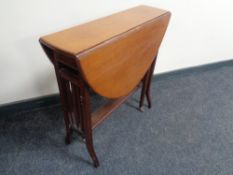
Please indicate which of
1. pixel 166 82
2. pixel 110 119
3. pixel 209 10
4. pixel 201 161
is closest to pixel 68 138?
pixel 110 119

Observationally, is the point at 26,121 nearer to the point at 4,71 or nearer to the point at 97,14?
the point at 4,71

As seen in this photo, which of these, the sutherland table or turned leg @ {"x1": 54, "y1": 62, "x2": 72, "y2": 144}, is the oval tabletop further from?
turned leg @ {"x1": 54, "y1": 62, "x2": 72, "y2": 144}

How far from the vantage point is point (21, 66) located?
151 cm

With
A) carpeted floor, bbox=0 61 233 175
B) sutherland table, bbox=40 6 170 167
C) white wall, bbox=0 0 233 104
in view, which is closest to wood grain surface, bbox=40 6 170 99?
sutherland table, bbox=40 6 170 167

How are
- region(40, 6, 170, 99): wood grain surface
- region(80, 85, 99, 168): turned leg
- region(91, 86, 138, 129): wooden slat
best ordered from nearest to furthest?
1. region(40, 6, 170, 99): wood grain surface
2. region(80, 85, 99, 168): turned leg
3. region(91, 86, 138, 129): wooden slat

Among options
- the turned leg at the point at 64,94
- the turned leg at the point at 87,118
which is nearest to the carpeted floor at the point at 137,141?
the turned leg at the point at 87,118

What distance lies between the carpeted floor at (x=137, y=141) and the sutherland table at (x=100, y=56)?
16 cm

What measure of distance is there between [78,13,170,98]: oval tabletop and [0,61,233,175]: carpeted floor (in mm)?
477

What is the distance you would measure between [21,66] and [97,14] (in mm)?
684

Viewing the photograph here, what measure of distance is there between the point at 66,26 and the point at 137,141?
996 mm

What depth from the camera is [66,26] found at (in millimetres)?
1461

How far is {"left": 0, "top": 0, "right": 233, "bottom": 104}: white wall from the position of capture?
52.9 inches

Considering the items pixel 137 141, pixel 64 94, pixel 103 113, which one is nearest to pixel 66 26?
pixel 64 94

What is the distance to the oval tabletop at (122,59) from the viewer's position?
0.93 metres
